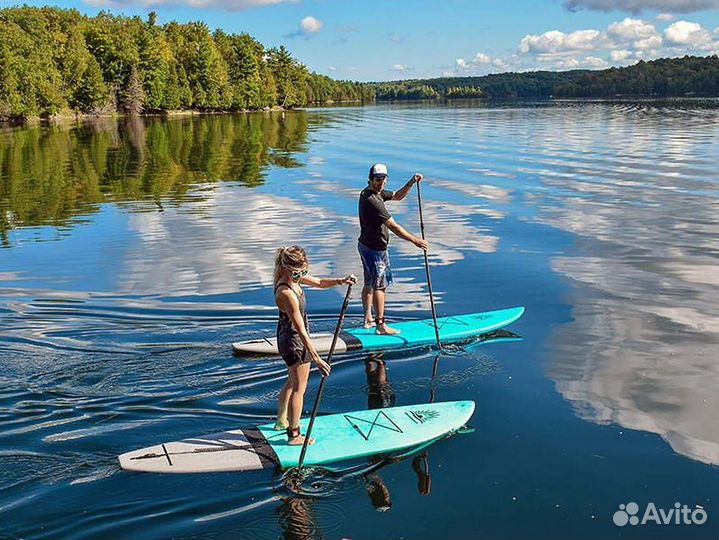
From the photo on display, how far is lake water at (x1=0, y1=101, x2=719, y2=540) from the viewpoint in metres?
7.23

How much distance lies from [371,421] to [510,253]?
10.9 metres

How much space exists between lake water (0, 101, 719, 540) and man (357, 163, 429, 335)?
100 cm

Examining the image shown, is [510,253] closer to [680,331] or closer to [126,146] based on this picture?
[680,331]

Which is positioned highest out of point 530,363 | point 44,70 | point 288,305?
point 44,70

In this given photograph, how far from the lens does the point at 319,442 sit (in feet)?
27.1

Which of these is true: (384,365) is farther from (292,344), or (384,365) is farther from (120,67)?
(120,67)

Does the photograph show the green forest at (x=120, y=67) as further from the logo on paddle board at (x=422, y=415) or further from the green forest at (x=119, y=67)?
the logo on paddle board at (x=422, y=415)

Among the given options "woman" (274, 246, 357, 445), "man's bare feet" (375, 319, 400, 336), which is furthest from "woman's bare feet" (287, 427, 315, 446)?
"man's bare feet" (375, 319, 400, 336)

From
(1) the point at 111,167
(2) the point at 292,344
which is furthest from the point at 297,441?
(1) the point at 111,167

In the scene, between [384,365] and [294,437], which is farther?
[384,365]

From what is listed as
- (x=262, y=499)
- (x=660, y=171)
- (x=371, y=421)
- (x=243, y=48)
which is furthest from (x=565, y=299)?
(x=243, y=48)

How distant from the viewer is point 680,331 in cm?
1262

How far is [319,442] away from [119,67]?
115 metres

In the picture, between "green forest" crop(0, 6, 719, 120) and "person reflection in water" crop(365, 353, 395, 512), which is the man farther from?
Answer: "green forest" crop(0, 6, 719, 120)
